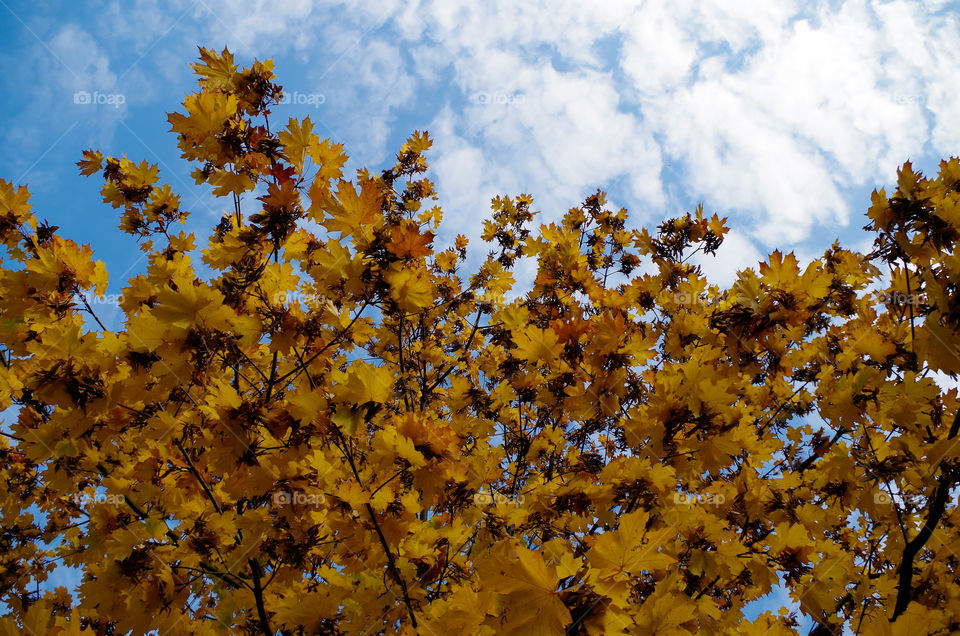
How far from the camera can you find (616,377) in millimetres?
2445

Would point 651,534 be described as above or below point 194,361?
below

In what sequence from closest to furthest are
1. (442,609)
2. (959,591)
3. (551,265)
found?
1. (442,609)
2. (959,591)
3. (551,265)

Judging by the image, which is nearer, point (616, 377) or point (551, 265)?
point (616, 377)

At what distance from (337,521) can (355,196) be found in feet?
4.92

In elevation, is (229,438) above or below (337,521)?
above

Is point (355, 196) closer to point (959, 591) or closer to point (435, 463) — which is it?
point (435, 463)

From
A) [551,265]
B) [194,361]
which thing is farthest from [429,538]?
[551,265]

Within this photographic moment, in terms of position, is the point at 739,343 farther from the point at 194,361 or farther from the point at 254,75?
the point at 254,75

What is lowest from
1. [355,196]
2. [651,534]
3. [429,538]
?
[651,534]

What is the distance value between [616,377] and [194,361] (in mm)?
2025

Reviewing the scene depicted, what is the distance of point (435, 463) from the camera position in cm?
199

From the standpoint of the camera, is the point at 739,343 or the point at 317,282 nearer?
the point at 317,282

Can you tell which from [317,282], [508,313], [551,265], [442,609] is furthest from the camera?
[551,265]

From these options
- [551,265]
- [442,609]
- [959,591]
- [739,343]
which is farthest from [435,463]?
[959,591]
